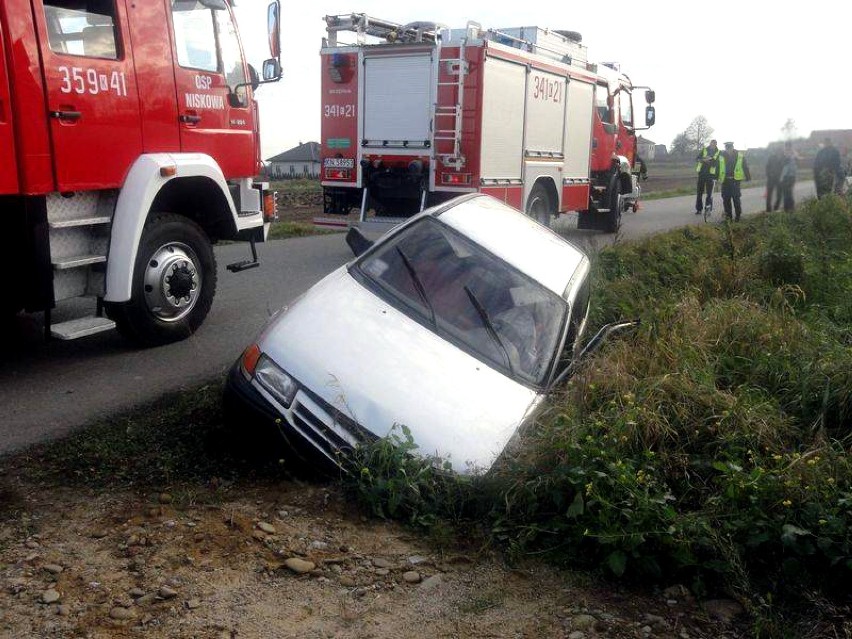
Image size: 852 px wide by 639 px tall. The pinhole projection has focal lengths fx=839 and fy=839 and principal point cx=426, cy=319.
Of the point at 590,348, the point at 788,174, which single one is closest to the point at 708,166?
the point at 788,174

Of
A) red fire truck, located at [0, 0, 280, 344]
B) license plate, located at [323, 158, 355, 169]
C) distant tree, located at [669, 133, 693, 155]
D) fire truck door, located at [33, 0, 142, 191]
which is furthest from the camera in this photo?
distant tree, located at [669, 133, 693, 155]

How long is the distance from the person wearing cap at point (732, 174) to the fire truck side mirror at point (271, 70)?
12.7 meters

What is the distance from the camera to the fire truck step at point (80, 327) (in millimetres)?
5828

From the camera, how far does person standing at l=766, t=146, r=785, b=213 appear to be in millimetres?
17812

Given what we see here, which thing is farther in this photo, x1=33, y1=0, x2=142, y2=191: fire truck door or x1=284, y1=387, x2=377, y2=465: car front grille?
x1=33, y1=0, x2=142, y2=191: fire truck door

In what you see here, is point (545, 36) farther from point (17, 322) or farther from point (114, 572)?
point (114, 572)

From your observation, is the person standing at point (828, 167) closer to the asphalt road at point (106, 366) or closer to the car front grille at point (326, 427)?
the asphalt road at point (106, 366)

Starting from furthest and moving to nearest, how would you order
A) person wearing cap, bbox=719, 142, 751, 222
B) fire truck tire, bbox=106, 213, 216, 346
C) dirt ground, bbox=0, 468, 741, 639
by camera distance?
person wearing cap, bbox=719, 142, 751, 222, fire truck tire, bbox=106, 213, 216, 346, dirt ground, bbox=0, 468, 741, 639

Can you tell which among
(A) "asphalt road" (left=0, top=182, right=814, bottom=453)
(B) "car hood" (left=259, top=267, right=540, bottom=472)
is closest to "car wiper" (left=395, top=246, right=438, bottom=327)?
(B) "car hood" (left=259, top=267, right=540, bottom=472)

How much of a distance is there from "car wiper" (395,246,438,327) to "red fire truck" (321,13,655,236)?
648 cm

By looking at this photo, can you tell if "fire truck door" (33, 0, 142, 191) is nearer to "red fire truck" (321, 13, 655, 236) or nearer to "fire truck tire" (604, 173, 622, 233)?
"red fire truck" (321, 13, 655, 236)

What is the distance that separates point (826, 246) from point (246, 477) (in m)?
9.68

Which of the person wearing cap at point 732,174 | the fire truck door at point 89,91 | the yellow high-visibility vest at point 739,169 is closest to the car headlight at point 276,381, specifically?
the fire truck door at point 89,91

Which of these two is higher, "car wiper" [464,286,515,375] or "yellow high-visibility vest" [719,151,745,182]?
"yellow high-visibility vest" [719,151,745,182]
